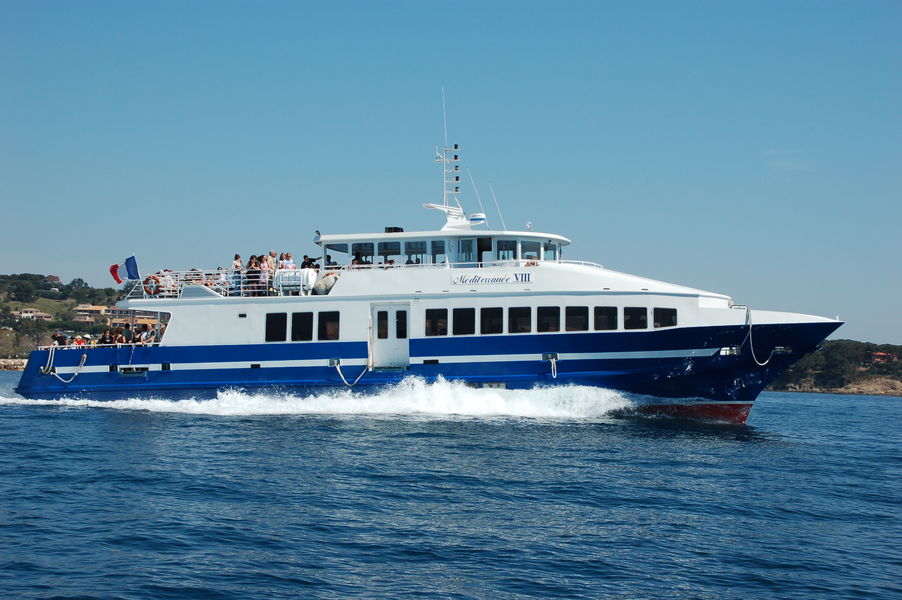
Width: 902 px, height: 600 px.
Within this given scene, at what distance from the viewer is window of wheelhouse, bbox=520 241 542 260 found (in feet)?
72.7

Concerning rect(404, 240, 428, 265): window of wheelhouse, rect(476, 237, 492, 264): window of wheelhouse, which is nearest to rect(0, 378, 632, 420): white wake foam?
rect(404, 240, 428, 265): window of wheelhouse

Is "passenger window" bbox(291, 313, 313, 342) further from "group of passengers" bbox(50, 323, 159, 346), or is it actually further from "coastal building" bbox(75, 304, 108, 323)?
"coastal building" bbox(75, 304, 108, 323)

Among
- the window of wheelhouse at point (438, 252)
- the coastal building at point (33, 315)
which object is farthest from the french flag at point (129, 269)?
the coastal building at point (33, 315)

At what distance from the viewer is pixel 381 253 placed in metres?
22.5

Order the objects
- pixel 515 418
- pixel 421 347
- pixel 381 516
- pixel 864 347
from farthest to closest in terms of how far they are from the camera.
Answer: pixel 864 347
pixel 421 347
pixel 515 418
pixel 381 516

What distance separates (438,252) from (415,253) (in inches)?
27.8

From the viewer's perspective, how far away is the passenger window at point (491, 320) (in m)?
20.7

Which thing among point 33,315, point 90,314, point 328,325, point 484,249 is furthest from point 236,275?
point 90,314

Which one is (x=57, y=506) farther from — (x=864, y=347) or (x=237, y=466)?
(x=864, y=347)

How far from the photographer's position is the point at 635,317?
65.8 feet

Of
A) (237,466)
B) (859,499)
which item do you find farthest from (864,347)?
(237,466)

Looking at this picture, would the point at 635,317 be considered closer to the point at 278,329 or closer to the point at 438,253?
the point at 438,253

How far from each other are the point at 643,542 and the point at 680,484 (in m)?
3.35

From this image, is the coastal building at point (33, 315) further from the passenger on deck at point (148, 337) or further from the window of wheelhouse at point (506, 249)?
the window of wheelhouse at point (506, 249)
